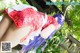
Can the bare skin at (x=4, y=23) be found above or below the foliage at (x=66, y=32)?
above

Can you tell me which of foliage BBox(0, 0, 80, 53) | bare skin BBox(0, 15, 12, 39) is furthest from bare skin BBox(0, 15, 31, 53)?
foliage BBox(0, 0, 80, 53)

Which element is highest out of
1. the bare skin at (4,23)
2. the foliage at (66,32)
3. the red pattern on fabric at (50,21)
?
the bare skin at (4,23)

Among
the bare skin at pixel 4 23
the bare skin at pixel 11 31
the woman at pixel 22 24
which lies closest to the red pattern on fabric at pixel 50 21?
the woman at pixel 22 24

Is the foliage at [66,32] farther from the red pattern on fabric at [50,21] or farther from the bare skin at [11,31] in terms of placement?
the bare skin at [11,31]

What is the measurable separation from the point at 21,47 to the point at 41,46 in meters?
0.20

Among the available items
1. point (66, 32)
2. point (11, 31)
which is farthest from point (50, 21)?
point (11, 31)

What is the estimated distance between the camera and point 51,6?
52.1 inches

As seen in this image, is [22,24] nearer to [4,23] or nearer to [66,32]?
[4,23]

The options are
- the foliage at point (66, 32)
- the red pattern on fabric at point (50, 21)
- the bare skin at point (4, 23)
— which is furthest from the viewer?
the foliage at point (66, 32)

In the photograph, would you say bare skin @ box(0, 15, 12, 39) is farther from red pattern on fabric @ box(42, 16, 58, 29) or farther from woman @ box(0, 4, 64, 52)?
red pattern on fabric @ box(42, 16, 58, 29)

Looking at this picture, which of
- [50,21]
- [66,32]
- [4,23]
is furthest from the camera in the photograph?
[66,32]

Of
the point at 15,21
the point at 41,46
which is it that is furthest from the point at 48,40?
the point at 15,21

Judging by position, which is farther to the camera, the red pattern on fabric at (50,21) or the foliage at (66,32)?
the foliage at (66,32)

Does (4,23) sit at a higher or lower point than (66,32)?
higher
